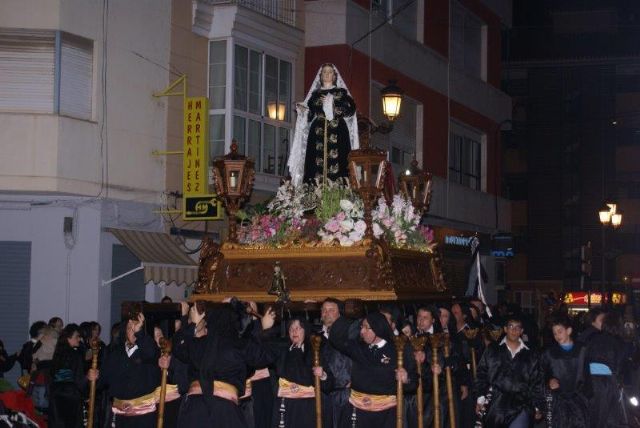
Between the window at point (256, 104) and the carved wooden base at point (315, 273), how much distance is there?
9.12 m

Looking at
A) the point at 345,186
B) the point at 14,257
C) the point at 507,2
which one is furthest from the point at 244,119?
the point at 507,2

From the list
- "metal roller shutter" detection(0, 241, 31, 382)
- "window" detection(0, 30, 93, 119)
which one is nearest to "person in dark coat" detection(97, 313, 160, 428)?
"metal roller shutter" detection(0, 241, 31, 382)

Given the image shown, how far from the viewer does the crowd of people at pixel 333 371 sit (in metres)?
11.1

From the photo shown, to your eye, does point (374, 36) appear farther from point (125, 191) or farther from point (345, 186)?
point (345, 186)

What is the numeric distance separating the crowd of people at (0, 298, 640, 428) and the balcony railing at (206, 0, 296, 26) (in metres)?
10.9

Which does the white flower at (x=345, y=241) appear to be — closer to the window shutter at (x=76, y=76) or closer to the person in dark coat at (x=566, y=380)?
the person in dark coat at (x=566, y=380)

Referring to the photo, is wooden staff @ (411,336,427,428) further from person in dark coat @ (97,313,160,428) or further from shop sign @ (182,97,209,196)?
shop sign @ (182,97,209,196)

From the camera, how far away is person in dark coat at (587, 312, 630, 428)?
15164mm

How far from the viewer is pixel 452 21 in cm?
3362

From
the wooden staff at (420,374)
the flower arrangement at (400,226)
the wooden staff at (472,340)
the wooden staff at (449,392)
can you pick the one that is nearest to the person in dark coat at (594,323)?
the wooden staff at (472,340)

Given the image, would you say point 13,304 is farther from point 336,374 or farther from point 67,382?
point 336,374

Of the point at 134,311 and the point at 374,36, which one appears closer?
the point at 134,311

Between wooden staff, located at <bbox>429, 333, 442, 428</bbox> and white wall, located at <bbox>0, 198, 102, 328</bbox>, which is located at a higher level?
white wall, located at <bbox>0, 198, 102, 328</bbox>

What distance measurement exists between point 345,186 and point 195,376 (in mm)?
5165
